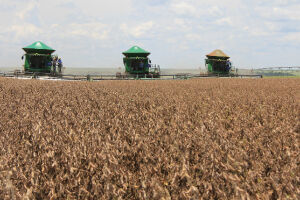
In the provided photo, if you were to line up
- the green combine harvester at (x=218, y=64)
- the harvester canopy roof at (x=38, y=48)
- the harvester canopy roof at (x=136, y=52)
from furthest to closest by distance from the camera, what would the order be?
the green combine harvester at (x=218, y=64) < the harvester canopy roof at (x=136, y=52) < the harvester canopy roof at (x=38, y=48)

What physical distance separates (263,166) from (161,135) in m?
1.33

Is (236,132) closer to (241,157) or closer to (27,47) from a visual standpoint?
(241,157)

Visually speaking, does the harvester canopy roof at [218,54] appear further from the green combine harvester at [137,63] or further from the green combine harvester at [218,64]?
the green combine harvester at [137,63]

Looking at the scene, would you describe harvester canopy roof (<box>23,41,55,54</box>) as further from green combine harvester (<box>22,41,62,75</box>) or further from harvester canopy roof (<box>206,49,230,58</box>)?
harvester canopy roof (<box>206,49,230,58</box>)

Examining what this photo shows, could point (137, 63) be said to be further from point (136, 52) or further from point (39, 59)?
point (39, 59)

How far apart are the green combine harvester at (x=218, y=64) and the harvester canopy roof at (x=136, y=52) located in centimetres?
945

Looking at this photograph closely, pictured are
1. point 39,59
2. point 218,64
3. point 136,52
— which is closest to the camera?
point 39,59

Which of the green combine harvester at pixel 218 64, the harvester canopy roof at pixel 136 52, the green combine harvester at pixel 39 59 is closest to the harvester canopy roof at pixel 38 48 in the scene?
the green combine harvester at pixel 39 59

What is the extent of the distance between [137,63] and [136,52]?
4.56ft

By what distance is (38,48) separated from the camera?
3322 centimetres

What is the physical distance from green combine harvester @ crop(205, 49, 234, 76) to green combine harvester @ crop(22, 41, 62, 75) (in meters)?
19.4

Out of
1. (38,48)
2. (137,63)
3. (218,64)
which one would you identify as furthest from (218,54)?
(38,48)

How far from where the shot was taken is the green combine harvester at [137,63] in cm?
3444

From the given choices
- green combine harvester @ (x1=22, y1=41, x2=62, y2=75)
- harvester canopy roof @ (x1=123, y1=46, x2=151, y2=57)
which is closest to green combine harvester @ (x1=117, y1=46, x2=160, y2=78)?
harvester canopy roof @ (x1=123, y1=46, x2=151, y2=57)
